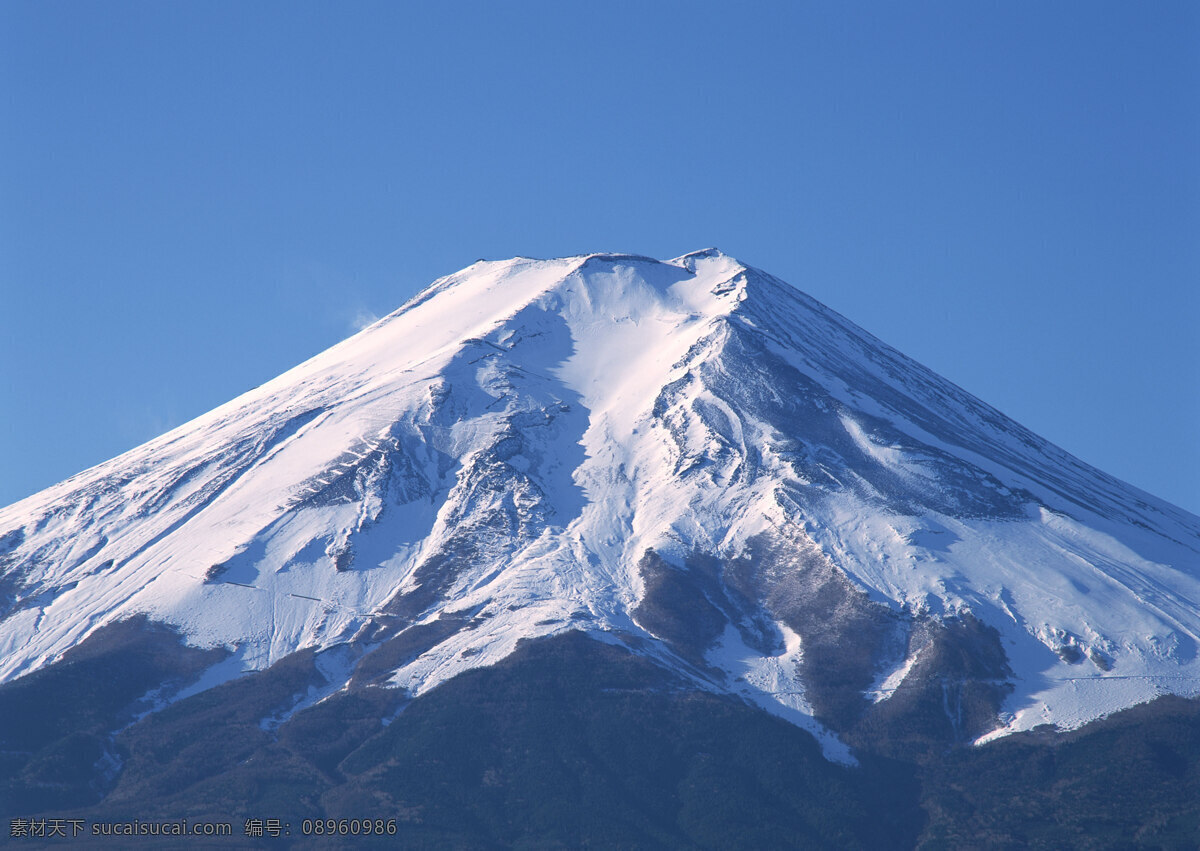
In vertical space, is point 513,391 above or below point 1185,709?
above

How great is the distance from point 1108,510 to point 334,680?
88090mm

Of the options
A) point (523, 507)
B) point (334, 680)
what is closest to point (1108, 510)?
point (523, 507)

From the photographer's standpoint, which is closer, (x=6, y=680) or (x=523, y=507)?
(x=6, y=680)

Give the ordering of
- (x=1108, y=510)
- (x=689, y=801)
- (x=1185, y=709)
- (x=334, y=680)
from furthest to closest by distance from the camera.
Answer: (x=1108, y=510) < (x=334, y=680) < (x=1185, y=709) < (x=689, y=801)

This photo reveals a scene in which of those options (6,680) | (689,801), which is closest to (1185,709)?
(689,801)

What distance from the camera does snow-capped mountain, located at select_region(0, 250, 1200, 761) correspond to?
121062mm

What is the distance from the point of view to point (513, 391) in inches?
6860

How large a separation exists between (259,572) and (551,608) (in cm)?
3014

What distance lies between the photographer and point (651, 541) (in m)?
140

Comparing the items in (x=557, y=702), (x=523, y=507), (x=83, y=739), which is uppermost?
(x=523, y=507)

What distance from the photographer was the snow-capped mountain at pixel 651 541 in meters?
121

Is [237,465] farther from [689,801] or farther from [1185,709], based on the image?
[1185,709]

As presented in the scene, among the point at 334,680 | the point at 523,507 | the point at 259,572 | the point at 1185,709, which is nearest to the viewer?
the point at 1185,709

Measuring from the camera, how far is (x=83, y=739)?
110688mm
